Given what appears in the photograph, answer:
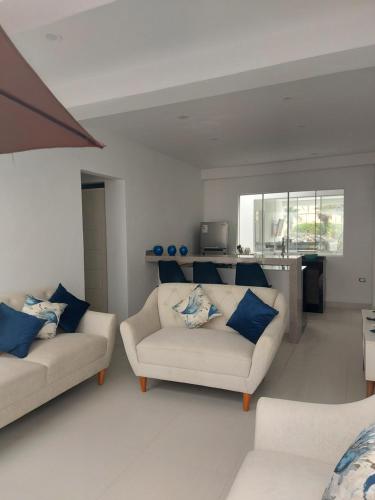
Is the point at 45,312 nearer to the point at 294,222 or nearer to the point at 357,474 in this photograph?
the point at 357,474

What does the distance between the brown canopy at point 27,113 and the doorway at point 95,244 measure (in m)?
3.84

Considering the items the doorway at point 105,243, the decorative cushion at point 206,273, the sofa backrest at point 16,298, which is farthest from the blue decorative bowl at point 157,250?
the sofa backrest at point 16,298

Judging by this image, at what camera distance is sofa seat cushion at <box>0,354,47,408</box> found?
7.75 feet

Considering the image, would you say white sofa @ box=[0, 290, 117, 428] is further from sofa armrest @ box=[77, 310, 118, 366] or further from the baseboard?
the baseboard

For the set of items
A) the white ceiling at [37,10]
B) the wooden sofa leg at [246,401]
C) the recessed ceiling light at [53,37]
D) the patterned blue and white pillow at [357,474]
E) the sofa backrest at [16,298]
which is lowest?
the wooden sofa leg at [246,401]

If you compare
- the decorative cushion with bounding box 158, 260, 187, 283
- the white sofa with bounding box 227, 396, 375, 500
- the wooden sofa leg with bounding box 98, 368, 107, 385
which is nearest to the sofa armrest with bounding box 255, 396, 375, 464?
the white sofa with bounding box 227, 396, 375, 500

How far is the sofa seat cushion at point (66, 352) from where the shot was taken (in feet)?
9.05

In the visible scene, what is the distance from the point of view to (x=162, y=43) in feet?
8.62

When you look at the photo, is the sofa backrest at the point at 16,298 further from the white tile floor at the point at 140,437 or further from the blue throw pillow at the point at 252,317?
the blue throw pillow at the point at 252,317

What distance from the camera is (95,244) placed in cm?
536

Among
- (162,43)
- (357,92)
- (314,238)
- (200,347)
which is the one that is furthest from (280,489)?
(314,238)

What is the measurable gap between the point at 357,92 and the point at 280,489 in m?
3.43

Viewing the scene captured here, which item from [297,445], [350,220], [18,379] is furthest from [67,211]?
[350,220]

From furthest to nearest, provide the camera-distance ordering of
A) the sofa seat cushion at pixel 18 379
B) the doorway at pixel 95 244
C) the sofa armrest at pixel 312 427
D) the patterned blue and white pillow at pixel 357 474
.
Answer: the doorway at pixel 95 244, the sofa seat cushion at pixel 18 379, the sofa armrest at pixel 312 427, the patterned blue and white pillow at pixel 357 474
